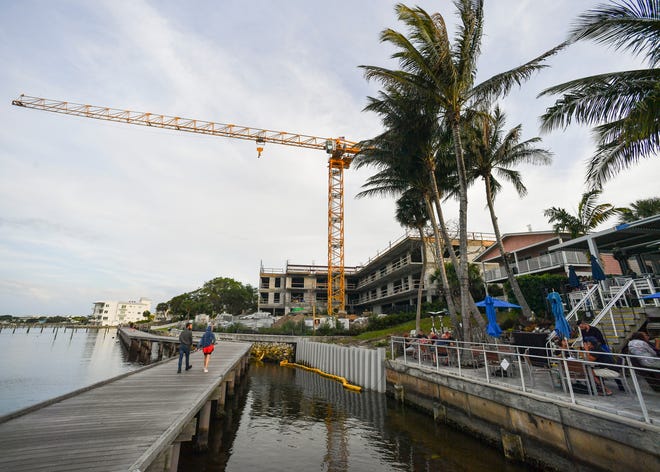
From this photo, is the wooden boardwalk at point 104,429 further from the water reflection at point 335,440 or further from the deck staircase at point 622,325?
the deck staircase at point 622,325

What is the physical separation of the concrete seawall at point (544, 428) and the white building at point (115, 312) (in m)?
168

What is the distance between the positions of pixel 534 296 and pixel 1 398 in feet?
107

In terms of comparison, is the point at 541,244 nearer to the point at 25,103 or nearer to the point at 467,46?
the point at 467,46

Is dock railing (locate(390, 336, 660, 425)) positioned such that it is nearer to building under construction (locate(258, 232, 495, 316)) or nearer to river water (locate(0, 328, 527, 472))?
river water (locate(0, 328, 527, 472))

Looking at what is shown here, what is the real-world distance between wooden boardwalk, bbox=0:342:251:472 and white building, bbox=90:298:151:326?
164m

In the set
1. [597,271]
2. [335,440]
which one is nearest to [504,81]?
[597,271]

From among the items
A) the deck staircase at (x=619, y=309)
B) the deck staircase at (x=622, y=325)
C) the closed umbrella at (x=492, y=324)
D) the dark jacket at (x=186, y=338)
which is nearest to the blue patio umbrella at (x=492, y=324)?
the closed umbrella at (x=492, y=324)

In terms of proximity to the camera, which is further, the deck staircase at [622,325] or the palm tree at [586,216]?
the palm tree at [586,216]

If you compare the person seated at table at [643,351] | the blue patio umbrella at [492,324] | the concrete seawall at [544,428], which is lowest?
the concrete seawall at [544,428]

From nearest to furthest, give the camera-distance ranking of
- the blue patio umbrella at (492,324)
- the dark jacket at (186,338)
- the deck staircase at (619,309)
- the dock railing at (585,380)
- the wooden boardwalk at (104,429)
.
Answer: the wooden boardwalk at (104,429)
the dock railing at (585,380)
the deck staircase at (619,309)
the blue patio umbrella at (492,324)
the dark jacket at (186,338)

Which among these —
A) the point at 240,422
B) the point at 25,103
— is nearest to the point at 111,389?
the point at 240,422

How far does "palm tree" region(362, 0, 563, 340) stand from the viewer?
1292cm

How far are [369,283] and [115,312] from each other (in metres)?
148

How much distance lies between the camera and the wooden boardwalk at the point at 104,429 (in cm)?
428
